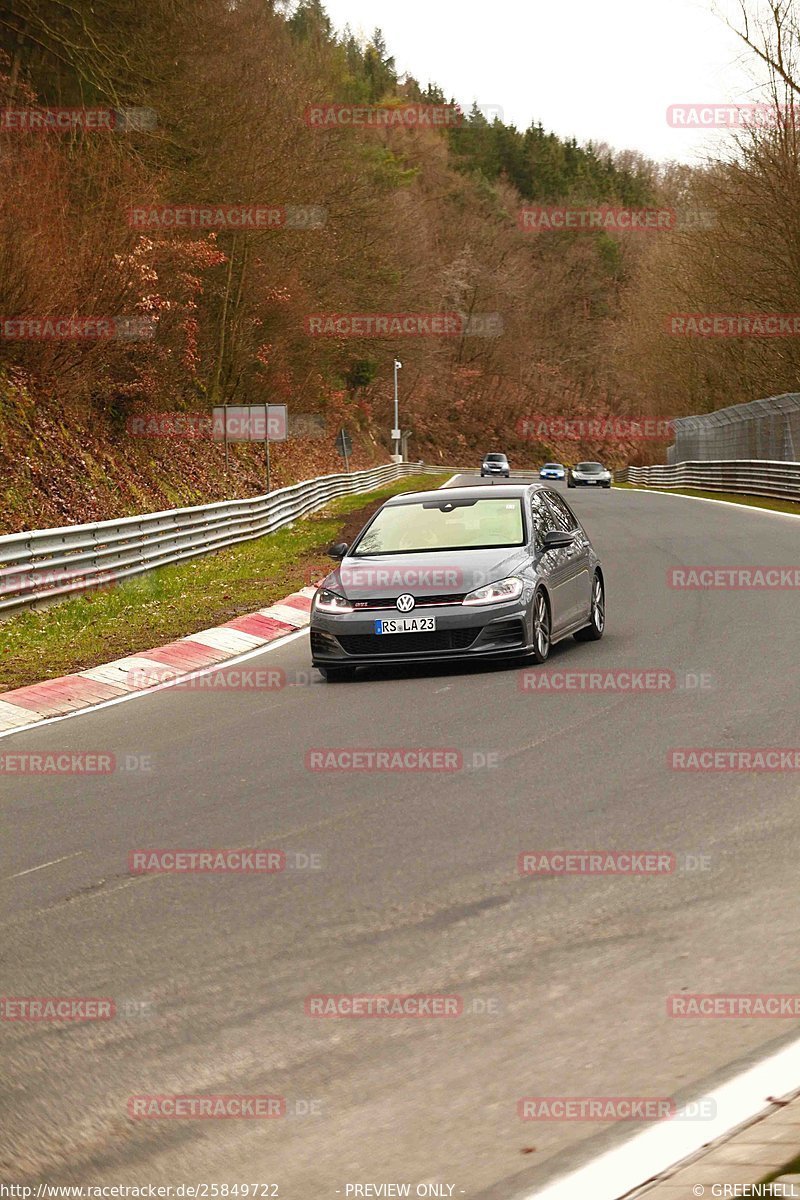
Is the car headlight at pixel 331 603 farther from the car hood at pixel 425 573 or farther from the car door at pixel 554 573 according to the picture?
the car door at pixel 554 573

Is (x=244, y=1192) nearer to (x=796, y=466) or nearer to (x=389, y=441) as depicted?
(x=796, y=466)

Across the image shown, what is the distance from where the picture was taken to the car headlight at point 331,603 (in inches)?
496

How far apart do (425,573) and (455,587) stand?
37 cm

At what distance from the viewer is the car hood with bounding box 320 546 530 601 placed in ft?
41.1

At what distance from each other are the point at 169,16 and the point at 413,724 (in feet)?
86.6

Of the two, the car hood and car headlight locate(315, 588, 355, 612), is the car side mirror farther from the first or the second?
car headlight locate(315, 588, 355, 612)

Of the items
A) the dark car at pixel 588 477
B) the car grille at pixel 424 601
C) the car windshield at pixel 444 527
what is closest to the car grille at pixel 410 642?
the car grille at pixel 424 601

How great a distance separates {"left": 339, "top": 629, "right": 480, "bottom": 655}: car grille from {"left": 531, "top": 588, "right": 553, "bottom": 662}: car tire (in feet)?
1.89

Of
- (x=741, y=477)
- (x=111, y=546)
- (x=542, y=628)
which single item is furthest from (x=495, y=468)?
(x=542, y=628)

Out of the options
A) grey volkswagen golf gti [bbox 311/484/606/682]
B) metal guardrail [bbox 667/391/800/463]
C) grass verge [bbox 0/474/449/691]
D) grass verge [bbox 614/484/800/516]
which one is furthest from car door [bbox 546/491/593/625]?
metal guardrail [bbox 667/391/800/463]

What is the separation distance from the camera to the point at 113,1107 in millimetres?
3969

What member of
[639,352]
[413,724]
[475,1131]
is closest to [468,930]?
[475,1131]

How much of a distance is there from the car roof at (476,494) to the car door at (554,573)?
0.27m

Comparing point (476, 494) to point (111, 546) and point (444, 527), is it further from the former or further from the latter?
point (111, 546)
